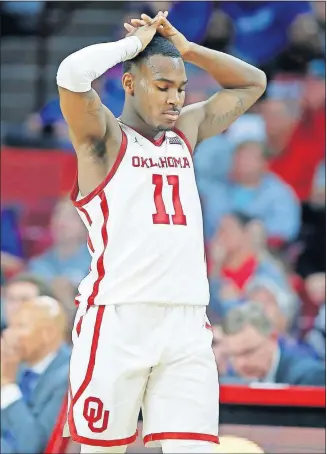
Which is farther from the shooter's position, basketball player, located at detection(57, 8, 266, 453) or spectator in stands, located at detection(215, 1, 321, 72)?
spectator in stands, located at detection(215, 1, 321, 72)

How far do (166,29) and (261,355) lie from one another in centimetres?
316

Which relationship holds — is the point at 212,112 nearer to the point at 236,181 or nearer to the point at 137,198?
the point at 137,198

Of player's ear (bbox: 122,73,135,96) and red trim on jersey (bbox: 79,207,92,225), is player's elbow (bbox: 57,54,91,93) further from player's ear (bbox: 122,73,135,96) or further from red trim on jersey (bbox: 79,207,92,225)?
red trim on jersey (bbox: 79,207,92,225)

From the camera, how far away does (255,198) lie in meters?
9.05

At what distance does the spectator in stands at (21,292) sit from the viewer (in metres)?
7.03

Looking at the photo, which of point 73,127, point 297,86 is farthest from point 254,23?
point 73,127

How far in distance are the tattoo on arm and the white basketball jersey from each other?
46 centimetres

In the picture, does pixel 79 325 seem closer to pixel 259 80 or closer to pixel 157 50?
pixel 157 50

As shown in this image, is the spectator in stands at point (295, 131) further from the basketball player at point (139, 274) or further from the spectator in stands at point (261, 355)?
the basketball player at point (139, 274)

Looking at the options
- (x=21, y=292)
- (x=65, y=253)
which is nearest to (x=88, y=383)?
(x=21, y=292)

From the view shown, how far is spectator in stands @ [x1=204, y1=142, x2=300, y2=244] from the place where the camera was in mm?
8875

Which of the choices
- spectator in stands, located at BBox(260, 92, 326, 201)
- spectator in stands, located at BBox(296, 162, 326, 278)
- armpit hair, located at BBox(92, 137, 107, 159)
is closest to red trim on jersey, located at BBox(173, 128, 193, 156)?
armpit hair, located at BBox(92, 137, 107, 159)

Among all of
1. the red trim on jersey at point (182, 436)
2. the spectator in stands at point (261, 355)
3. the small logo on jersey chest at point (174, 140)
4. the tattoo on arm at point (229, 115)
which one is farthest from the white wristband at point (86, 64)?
the spectator in stands at point (261, 355)

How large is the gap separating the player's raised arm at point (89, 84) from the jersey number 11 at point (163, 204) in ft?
0.71
